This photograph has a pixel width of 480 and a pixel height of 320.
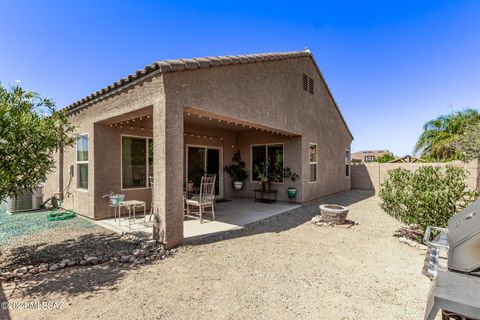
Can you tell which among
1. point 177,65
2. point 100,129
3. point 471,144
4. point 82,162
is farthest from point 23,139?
point 471,144

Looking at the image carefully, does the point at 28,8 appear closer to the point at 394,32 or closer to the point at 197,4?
the point at 197,4

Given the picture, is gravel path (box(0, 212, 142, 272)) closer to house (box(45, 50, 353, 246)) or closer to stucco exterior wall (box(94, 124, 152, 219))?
stucco exterior wall (box(94, 124, 152, 219))

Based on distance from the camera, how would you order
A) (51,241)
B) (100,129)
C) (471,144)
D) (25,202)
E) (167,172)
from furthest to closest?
(471,144) < (25,202) < (100,129) < (51,241) < (167,172)

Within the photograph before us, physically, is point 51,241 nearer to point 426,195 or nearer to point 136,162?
point 136,162

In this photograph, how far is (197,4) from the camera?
329 inches

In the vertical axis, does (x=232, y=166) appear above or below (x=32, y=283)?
above

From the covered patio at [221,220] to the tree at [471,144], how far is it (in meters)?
7.54

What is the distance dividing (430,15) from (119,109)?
11.9 m

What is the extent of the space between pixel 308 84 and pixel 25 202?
486 inches

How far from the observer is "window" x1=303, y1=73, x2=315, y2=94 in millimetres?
10141

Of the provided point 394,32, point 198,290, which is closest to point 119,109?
point 198,290

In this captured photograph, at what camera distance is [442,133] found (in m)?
14.8

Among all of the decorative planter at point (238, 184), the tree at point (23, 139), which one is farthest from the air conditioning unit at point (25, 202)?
the decorative planter at point (238, 184)

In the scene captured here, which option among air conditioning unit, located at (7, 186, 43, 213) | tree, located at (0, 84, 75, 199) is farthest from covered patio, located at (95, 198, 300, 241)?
air conditioning unit, located at (7, 186, 43, 213)
